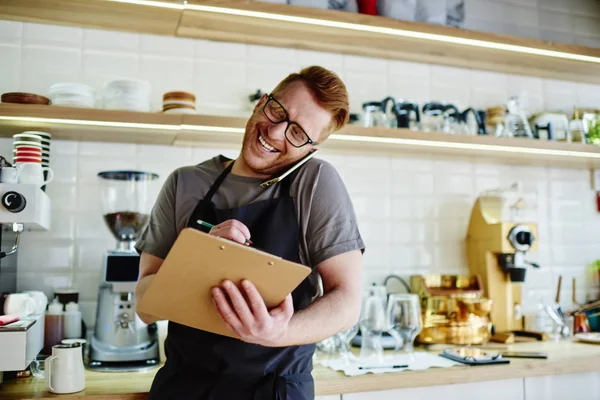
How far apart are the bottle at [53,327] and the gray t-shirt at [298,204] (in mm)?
644

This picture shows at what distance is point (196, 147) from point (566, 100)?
1.97 m

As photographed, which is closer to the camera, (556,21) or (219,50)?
(219,50)

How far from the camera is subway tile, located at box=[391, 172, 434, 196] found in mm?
2717

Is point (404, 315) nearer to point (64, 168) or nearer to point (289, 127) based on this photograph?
point (289, 127)

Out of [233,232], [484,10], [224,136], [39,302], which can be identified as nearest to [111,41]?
[224,136]

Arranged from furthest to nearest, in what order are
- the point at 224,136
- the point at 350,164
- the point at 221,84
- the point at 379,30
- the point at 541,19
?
the point at 541,19, the point at 350,164, the point at 221,84, the point at 379,30, the point at 224,136

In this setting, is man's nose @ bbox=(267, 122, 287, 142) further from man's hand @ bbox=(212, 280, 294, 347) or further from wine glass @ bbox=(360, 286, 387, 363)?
→ wine glass @ bbox=(360, 286, 387, 363)

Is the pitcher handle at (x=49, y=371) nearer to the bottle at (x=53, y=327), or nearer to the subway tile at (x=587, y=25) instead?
the bottle at (x=53, y=327)

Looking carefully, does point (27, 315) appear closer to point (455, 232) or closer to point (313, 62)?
point (313, 62)

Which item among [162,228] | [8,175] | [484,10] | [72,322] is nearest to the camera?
[162,228]

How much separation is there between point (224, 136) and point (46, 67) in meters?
0.76

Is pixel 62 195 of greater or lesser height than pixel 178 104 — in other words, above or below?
below

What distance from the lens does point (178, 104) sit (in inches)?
84.0

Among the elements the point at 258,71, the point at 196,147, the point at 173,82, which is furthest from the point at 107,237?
the point at 258,71
